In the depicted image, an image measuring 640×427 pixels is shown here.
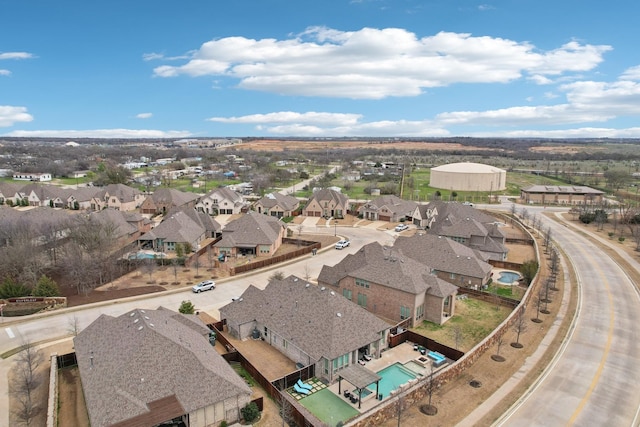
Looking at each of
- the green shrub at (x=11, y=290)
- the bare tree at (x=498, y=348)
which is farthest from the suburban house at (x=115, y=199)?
the bare tree at (x=498, y=348)

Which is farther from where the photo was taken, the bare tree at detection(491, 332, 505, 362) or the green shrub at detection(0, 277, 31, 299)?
the green shrub at detection(0, 277, 31, 299)

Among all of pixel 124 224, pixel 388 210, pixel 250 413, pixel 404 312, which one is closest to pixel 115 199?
pixel 124 224

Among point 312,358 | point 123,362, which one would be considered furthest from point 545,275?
point 123,362

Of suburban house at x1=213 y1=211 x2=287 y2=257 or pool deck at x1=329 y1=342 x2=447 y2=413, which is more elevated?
suburban house at x1=213 y1=211 x2=287 y2=257

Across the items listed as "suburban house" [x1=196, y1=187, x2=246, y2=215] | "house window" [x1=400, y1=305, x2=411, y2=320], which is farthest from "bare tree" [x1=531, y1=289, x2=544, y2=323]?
"suburban house" [x1=196, y1=187, x2=246, y2=215]

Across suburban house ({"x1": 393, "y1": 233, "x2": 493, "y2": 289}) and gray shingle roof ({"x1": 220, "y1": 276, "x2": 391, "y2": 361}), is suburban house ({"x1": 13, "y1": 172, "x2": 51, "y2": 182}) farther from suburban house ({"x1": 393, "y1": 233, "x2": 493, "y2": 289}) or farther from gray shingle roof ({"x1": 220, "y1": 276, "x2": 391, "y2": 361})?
suburban house ({"x1": 393, "y1": 233, "x2": 493, "y2": 289})

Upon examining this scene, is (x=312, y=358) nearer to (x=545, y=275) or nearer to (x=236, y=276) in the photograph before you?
Result: (x=236, y=276)
